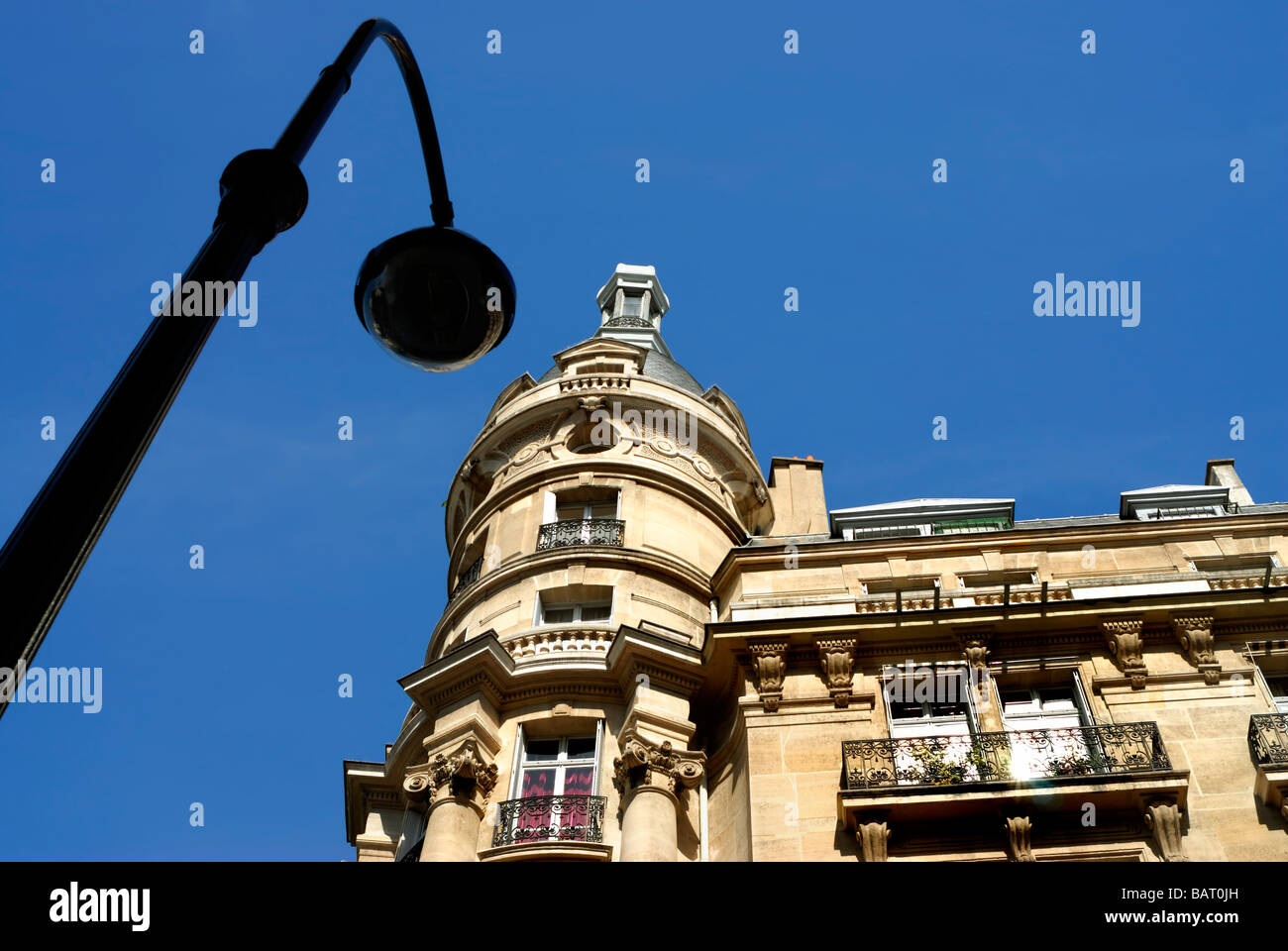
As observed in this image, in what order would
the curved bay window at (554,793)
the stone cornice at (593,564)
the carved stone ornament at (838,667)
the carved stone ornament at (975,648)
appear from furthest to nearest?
the stone cornice at (593,564), the carved stone ornament at (975,648), the carved stone ornament at (838,667), the curved bay window at (554,793)

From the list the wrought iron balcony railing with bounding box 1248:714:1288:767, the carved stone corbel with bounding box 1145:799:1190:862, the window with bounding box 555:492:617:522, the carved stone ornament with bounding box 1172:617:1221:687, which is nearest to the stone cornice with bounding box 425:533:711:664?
the window with bounding box 555:492:617:522

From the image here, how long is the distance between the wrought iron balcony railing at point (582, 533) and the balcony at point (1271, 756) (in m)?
11.7

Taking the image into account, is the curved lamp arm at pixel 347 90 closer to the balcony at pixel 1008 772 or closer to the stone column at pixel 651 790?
the stone column at pixel 651 790

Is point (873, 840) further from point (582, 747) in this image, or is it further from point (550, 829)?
point (582, 747)

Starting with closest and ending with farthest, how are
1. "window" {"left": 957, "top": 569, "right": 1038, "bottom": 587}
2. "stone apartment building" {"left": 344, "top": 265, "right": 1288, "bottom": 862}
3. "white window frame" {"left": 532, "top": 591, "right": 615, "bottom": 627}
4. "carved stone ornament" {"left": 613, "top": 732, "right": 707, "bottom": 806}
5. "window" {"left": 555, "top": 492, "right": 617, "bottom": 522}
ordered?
"stone apartment building" {"left": 344, "top": 265, "right": 1288, "bottom": 862}
"carved stone ornament" {"left": 613, "top": 732, "right": 707, "bottom": 806}
"window" {"left": 957, "top": 569, "right": 1038, "bottom": 587}
"white window frame" {"left": 532, "top": 591, "right": 615, "bottom": 627}
"window" {"left": 555, "top": 492, "right": 617, "bottom": 522}

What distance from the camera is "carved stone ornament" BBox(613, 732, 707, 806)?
18312 mm

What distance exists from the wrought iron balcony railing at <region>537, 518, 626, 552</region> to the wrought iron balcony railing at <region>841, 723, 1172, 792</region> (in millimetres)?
7513

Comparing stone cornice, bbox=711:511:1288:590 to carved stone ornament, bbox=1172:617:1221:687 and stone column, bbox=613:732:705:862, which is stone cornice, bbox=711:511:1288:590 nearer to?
carved stone ornament, bbox=1172:617:1221:687

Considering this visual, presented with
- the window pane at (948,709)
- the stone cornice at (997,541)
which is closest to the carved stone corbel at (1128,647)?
the window pane at (948,709)

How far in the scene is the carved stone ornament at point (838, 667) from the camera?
1932 cm

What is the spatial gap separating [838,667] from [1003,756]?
3.14 meters

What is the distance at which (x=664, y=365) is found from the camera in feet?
109
